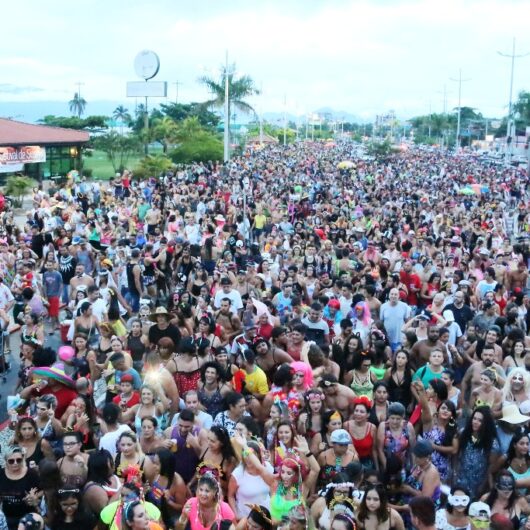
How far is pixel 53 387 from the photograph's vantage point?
7.05 m

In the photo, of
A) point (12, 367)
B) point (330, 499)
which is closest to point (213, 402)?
point (330, 499)

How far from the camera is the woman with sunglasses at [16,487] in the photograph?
17.5ft

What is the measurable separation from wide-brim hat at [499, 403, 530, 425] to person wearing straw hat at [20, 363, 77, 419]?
3.85m

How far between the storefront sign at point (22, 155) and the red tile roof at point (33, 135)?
26 cm

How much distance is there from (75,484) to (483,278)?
26.4 feet

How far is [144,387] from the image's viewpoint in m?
6.71

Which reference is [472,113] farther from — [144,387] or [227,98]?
[144,387]

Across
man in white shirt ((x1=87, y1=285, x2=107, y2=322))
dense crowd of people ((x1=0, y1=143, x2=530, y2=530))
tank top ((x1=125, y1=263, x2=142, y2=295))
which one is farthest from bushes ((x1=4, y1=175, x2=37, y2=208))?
man in white shirt ((x1=87, y1=285, x2=107, y2=322))

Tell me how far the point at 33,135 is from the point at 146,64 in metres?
18.2

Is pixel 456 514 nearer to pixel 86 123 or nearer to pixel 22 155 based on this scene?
pixel 22 155

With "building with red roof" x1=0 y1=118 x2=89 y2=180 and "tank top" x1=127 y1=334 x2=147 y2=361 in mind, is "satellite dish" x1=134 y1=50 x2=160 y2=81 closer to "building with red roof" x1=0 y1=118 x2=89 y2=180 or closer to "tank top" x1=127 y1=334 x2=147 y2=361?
"building with red roof" x1=0 y1=118 x2=89 y2=180

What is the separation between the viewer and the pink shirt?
497 centimetres

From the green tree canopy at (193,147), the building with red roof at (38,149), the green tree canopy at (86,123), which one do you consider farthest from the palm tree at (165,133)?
the building with red roof at (38,149)

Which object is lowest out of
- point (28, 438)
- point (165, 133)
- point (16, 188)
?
point (16, 188)
